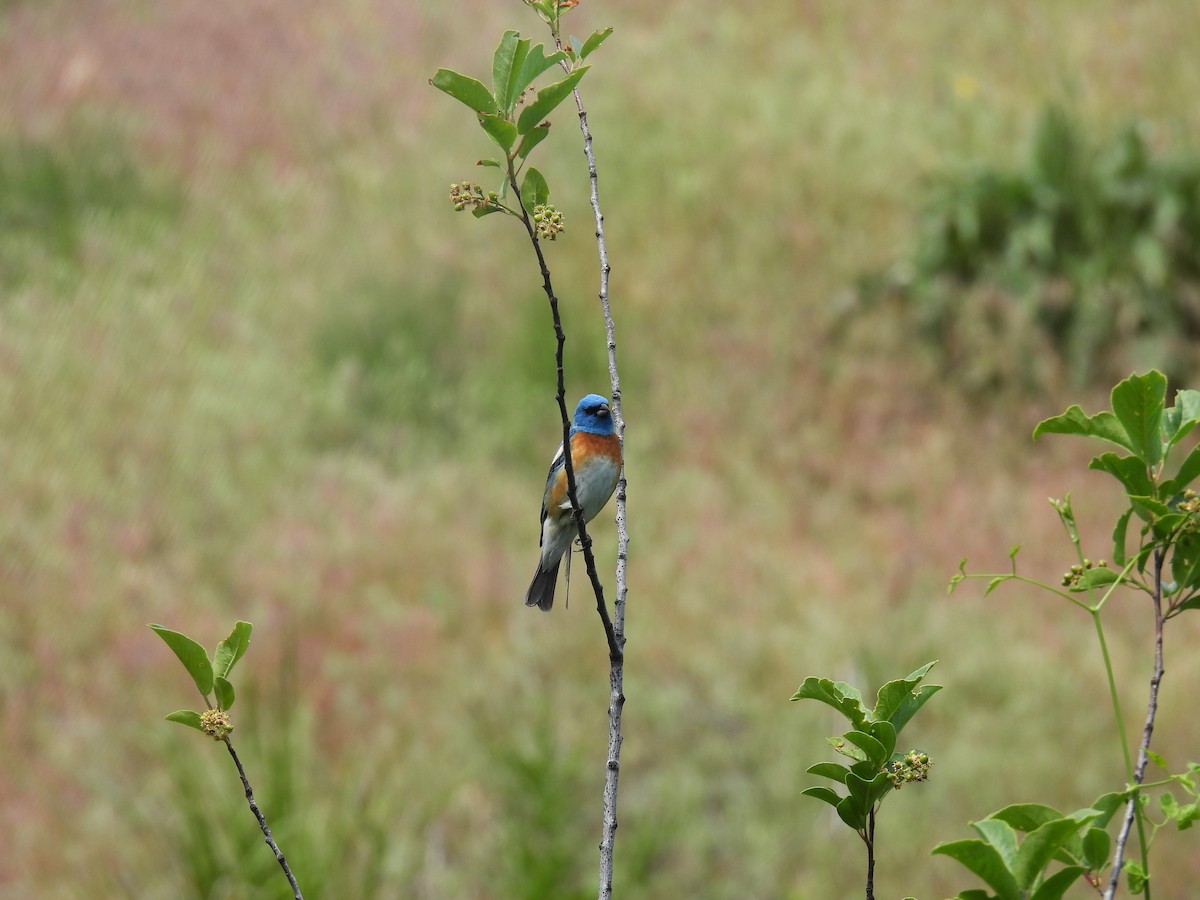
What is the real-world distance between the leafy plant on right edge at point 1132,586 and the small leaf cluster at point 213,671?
0.74 m

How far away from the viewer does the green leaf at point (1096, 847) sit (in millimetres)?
1195

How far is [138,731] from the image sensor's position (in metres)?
6.98

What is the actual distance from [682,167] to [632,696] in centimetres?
589

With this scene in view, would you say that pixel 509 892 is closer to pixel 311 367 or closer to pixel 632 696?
pixel 632 696

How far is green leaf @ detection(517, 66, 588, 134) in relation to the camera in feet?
4.47

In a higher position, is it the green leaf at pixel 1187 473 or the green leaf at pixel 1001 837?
the green leaf at pixel 1187 473

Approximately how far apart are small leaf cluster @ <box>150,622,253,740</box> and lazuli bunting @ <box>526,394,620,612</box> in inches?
64.5

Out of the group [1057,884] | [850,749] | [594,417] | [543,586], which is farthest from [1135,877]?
[543,586]

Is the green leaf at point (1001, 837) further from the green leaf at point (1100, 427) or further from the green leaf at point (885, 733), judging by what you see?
the green leaf at point (1100, 427)

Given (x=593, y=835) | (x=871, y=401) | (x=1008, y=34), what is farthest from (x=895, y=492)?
(x=1008, y=34)

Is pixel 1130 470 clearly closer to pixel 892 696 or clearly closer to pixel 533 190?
Result: pixel 892 696

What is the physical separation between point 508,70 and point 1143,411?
80 cm

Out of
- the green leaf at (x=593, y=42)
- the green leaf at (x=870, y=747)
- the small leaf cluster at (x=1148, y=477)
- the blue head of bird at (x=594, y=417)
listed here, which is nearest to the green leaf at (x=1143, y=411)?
the small leaf cluster at (x=1148, y=477)

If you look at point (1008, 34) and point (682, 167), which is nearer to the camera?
point (682, 167)
